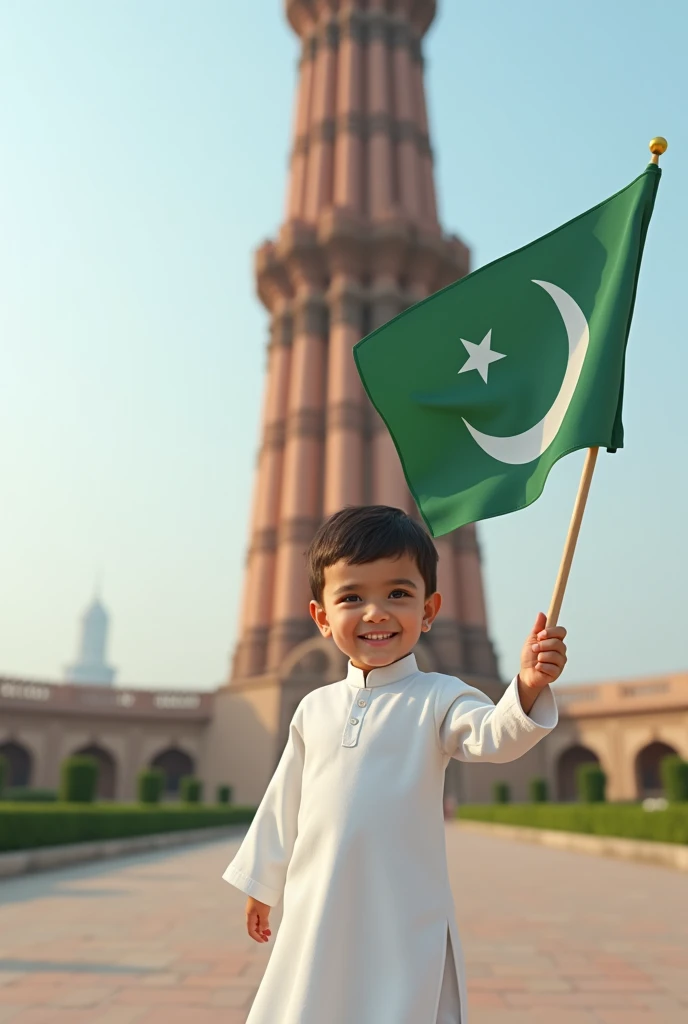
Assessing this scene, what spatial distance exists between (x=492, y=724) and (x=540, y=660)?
0.25 meters

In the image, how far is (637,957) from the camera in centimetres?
560

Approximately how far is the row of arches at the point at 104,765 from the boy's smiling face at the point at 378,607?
33148 millimetres

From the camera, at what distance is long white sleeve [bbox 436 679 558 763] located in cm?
233

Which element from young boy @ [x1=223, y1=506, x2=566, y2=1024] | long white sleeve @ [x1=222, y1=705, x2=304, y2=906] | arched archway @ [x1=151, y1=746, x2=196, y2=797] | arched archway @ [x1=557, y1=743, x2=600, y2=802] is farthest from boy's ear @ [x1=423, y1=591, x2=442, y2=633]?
arched archway @ [x1=151, y1=746, x2=196, y2=797]

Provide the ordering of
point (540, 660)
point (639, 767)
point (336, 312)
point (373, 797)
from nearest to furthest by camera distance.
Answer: point (540, 660), point (373, 797), point (639, 767), point (336, 312)

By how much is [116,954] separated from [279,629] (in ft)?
97.0

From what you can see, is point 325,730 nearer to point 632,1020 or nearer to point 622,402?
point 622,402

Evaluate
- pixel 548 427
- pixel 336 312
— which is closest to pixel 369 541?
pixel 548 427

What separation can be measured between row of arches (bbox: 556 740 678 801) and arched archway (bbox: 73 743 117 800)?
18.4 meters

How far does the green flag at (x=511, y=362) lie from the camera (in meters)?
3.05

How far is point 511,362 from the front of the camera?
3.31m

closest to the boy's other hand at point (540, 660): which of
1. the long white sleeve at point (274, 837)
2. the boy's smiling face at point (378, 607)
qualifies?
the boy's smiling face at point (378, 607)

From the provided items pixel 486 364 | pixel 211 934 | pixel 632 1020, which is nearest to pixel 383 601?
pixel 486 364

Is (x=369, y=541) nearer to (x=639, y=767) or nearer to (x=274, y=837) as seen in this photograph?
(x=274, y=837)
